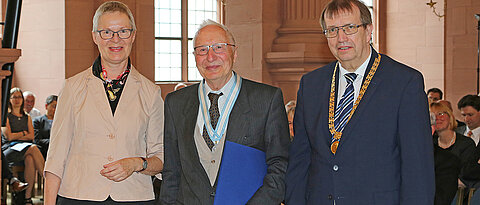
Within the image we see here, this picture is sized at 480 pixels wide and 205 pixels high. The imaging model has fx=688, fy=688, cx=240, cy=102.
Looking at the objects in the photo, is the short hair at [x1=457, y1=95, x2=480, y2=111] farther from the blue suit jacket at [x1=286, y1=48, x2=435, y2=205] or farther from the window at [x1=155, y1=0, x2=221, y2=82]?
the window at [x1=155, y1=0, x2=221, y2=82]

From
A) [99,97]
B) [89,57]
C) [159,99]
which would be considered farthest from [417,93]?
[89,57]

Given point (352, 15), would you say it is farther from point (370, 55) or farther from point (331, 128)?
point (331, 128)

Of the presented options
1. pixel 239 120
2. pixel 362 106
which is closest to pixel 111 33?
pixel 239 120

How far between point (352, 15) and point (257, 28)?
8.28 metres

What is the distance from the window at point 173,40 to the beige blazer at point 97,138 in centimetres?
1363

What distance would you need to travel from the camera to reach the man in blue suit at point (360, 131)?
282cm

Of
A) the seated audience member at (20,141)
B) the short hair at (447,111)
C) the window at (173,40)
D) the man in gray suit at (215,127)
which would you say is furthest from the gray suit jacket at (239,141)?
the window at (173,40)

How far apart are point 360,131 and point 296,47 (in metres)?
7.66

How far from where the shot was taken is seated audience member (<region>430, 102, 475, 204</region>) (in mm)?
5566

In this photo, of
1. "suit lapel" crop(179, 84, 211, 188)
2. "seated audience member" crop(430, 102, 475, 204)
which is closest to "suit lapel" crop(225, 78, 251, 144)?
"suit lapel" crop(179, 84, 211, 188)

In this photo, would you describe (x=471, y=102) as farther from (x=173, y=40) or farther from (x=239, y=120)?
(x=173, y=40)

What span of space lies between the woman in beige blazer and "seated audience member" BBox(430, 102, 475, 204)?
3.09m

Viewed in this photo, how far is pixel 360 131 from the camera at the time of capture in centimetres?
288

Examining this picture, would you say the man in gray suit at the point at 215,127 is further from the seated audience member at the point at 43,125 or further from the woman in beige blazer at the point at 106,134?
the seated audience member at the point at 43,125
